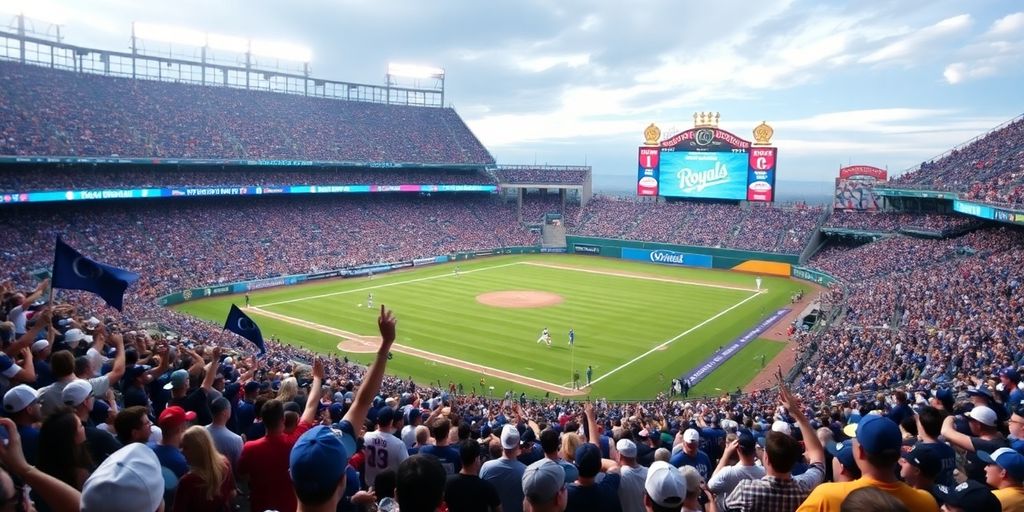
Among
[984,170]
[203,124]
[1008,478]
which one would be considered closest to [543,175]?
[203,124]

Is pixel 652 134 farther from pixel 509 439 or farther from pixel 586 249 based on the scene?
pixel 509 439

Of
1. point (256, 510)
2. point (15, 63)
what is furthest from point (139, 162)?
point (256, 510)

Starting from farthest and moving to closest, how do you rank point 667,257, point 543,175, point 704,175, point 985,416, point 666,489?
point 543,175, point 704,175, point 667,257, point 985,416, point 666,489

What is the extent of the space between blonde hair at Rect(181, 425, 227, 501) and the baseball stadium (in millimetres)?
41

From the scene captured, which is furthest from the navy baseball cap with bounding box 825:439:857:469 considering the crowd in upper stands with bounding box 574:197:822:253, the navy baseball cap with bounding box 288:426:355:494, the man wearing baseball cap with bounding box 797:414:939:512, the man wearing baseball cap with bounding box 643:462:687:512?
the crowd in upper stands with bounding box 574:197:822:253

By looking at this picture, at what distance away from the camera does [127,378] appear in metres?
9.72

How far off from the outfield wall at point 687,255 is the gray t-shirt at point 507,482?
57861 mm

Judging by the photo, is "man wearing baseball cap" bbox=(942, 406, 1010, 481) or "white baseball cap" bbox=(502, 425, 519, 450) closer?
"white baseball cap" bbox=(502, 425, 519, 450)

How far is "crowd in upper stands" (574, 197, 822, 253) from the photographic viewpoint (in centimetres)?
6303

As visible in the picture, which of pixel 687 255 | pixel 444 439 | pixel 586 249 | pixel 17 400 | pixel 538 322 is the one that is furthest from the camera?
pixel 586 249

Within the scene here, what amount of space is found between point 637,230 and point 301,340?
1743 inches

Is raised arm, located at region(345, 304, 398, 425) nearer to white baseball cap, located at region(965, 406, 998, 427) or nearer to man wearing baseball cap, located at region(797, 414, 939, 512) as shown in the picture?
man wearing baseball cap, located at region(797, 414, 939, 512)

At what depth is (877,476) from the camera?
4.55 metres

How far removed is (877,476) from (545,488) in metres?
2.28
